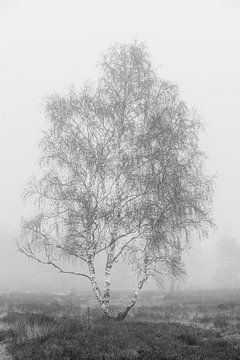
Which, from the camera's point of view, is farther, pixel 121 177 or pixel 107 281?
pixel 121 177

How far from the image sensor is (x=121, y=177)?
1869 centimetres

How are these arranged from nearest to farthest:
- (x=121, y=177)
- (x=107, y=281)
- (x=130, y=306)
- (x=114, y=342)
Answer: (x=114, y=342)
(x=130, y=306)
(x=107, y=281)
(x=121, y=177)

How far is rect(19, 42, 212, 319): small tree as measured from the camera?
1734cm

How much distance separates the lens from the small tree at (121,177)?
17.3 metres

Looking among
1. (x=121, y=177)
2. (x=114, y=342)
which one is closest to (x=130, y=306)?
(x=121, y=177)

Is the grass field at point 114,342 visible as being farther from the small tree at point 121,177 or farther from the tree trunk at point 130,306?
the small tree at point 121,177

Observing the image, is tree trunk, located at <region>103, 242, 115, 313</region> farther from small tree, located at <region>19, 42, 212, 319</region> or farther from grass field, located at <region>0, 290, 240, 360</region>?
grass field, located at <region>0, 290, 240, 360</region>

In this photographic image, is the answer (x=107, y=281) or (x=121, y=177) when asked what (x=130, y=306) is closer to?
(x=107, y=281)

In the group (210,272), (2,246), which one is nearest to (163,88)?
(2,246)

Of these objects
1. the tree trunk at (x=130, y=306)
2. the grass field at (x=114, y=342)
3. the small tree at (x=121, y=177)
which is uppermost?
the small tree at (x=121, y=177)

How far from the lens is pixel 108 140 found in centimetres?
1906

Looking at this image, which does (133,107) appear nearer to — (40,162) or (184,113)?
(184,113)

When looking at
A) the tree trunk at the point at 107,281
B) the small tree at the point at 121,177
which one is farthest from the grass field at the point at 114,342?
the small tree at the point at 121,177

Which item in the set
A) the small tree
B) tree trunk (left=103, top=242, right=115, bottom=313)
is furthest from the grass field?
the small tree
